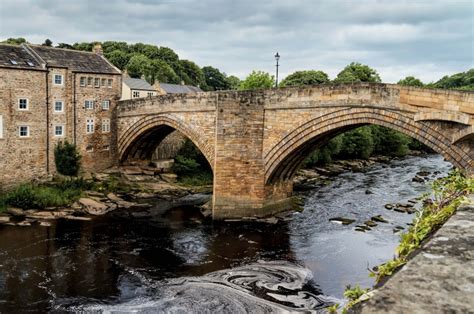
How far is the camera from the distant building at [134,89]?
156 feet

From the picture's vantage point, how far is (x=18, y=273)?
54.0ft

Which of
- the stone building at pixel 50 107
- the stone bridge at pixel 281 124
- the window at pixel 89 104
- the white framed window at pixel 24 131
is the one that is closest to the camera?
the stone bridge at pixel 281 124

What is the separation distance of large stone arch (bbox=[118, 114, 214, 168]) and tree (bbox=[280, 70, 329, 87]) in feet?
90.9

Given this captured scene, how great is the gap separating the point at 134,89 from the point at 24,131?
21.8 m

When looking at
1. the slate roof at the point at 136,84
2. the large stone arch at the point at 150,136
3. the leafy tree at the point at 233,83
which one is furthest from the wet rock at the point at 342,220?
the leafy tree at the point at 233,83

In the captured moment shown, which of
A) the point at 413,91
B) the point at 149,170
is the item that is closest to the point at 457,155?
the point at 413,91

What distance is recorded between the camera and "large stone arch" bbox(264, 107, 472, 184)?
1794cm

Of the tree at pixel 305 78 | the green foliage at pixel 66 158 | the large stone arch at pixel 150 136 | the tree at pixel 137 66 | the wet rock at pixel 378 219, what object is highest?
the tree at pixel 137 66

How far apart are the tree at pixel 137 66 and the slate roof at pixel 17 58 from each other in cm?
3873

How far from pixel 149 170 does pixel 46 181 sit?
25.2ft

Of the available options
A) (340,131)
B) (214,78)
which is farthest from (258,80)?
(214,78)

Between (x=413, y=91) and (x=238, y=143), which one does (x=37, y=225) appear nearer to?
(x=238, y=143)

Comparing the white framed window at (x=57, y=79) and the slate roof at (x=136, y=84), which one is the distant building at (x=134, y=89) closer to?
the slate roof at (x=136, y=84)

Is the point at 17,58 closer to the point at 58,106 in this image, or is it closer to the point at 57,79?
the point at 57,79
